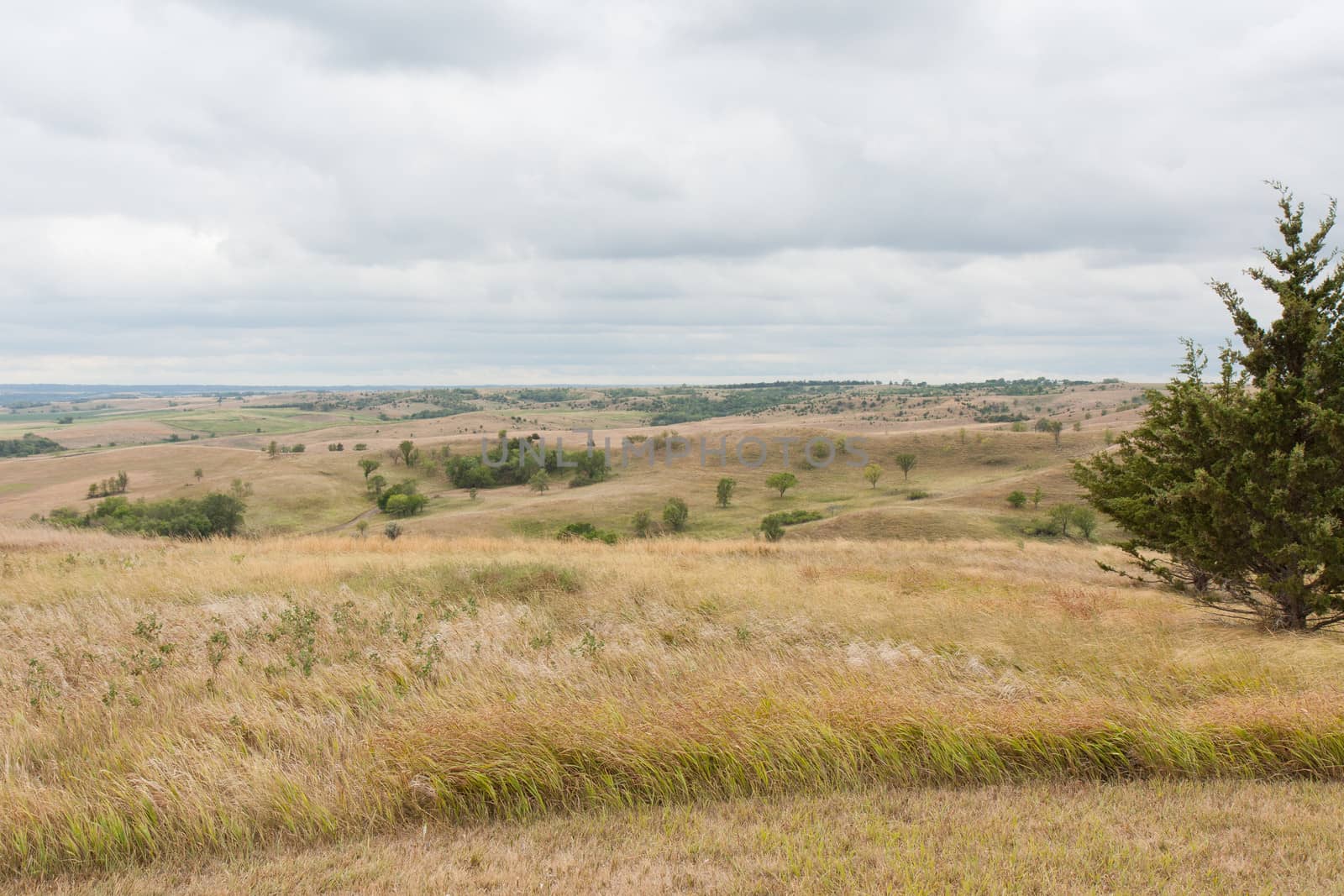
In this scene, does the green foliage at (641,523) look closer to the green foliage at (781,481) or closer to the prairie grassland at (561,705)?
the green foliage at (781,481)

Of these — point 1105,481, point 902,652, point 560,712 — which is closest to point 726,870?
point 560,712

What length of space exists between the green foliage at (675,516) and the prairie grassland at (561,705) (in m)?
57.1

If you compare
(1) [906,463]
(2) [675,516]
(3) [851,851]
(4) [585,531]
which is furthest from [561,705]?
(1) [906,463]

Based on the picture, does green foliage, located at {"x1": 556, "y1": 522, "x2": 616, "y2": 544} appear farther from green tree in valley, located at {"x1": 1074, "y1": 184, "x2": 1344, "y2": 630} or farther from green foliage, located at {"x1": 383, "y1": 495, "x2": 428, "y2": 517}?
green tree in valley, located at {"x1": 1074, "y1": 184, "x2": 1344, "y2": 630}

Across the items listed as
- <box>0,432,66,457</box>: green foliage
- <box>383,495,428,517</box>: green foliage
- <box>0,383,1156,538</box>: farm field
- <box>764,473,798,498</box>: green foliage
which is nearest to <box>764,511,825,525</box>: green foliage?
<box>0,383,1156,538</box>: farm field

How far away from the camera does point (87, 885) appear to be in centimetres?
418

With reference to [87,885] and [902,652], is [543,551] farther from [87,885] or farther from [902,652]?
[87,885]

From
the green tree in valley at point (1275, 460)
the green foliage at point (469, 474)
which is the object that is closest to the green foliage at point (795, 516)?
the green foliage at point (469, 474)

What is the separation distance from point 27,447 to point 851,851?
740 ft

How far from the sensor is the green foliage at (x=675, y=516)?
2707 inches

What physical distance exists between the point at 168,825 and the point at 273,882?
4.12 ft

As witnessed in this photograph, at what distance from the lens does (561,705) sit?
6.19 m

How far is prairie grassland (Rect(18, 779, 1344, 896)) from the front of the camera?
3.90 metres

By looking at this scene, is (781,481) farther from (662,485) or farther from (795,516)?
(795,516)
